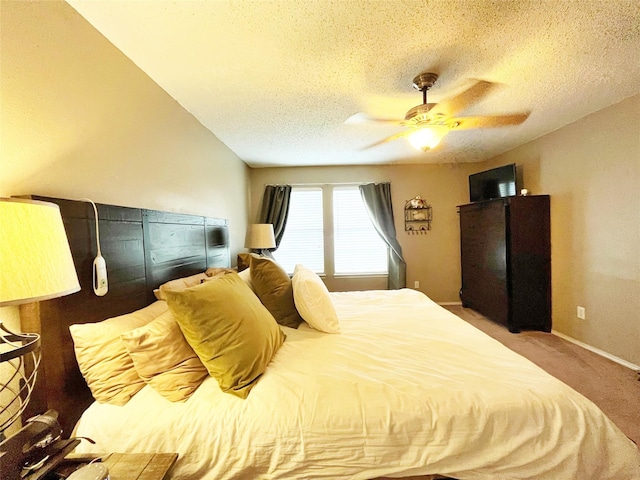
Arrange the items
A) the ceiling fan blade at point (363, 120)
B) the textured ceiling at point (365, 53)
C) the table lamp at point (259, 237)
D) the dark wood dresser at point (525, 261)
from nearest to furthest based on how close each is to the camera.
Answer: the textured ceiling at point (365, 53), the ceiling fan blade at point (363, 120), the dark wood dresser at point (525, 261), the table lamp at point (259, 237)

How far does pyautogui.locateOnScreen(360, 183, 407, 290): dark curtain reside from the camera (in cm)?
414

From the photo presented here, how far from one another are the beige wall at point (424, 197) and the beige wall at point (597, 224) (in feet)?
3.99

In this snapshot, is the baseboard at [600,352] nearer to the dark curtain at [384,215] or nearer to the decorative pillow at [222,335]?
the dark curtain at [384,215]

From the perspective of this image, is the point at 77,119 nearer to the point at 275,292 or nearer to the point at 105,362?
the point at 105,362

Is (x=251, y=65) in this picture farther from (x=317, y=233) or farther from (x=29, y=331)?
(x=317, y=233)

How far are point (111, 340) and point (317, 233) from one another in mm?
3399

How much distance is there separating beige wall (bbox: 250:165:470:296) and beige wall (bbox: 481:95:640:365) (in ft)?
3.99

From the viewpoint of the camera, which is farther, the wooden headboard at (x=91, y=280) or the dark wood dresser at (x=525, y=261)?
the dark wood dresser at (x=525, y=261)

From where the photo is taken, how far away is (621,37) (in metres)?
1.50

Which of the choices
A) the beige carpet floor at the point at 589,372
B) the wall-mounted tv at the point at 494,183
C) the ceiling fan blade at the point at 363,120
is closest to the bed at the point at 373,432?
the beige carpet floor at the point at 589,372

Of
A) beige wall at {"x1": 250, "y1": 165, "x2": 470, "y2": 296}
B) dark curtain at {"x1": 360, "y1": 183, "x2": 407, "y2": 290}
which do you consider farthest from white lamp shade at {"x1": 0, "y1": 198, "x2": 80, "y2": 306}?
dark curtain at {"x1": 360, "y1": 183, "x2": 407, "y2": 290}

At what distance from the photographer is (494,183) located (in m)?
3.54

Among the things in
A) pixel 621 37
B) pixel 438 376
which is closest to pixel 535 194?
pixel 621 37

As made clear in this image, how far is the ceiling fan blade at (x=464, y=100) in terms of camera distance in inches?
76.7
